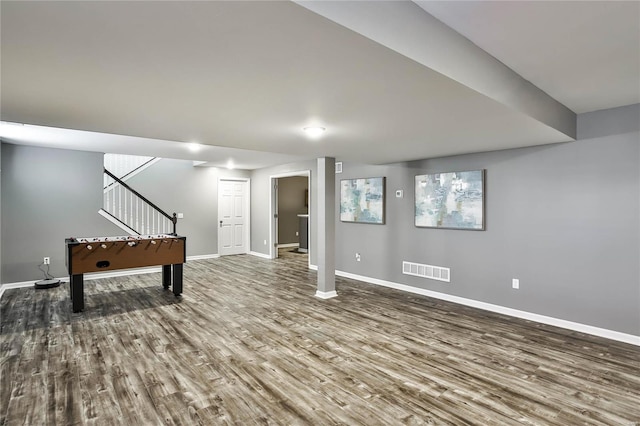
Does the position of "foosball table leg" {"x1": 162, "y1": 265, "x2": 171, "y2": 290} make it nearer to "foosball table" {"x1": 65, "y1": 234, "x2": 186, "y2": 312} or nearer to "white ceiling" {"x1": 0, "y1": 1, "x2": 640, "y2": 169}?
"foosball table" {"x1": 65, "y1": 234, "x2": 186, "y2": 312}

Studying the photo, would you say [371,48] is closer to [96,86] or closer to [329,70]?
[329,70]

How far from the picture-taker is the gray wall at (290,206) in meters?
10.4

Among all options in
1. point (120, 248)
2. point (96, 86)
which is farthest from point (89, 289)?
point (96, 86)

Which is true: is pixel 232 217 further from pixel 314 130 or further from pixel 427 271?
pixel 314 130

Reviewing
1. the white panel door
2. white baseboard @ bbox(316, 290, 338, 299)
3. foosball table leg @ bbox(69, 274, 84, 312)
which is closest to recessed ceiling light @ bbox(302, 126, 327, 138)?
white baseboard @ bbox(316, 290, 338, 299)

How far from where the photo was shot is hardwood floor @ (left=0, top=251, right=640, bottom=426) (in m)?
2.26

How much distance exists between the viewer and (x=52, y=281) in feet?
18.7

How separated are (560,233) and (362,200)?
3068 mm

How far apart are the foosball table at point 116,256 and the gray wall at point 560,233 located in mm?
3810

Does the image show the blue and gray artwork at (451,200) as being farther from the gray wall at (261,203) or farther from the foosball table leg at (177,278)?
the foosball table leg at (177,278)

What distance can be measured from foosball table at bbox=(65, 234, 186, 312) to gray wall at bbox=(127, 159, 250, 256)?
2.85 m

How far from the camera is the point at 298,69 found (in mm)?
1774

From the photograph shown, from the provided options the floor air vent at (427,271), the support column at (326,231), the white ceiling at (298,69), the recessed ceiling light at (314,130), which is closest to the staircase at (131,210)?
the support column at (326,231)

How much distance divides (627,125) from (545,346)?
239 cm
